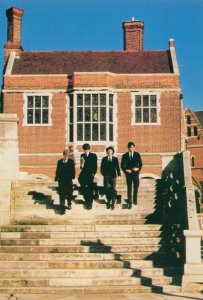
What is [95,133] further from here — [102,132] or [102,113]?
[102,113]

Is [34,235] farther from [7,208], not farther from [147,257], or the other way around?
[147,257]

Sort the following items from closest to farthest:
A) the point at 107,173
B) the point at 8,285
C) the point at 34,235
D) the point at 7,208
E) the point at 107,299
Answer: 1. the point at 107,299
2. the point at 8,285
3. the point at 34,235
4. the point at 7,208
5. the point at 107,173

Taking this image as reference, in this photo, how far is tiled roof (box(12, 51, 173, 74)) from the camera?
1183 inches

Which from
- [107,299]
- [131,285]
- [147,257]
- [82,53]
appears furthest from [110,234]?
[82,53]

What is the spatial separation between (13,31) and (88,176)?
2184cm

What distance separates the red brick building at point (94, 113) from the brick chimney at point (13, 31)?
10.1 ft

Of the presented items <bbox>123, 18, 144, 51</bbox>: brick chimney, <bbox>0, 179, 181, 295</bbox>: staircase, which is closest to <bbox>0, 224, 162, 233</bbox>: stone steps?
<bbox>0, 179, 181, 295</bbox>: staircase

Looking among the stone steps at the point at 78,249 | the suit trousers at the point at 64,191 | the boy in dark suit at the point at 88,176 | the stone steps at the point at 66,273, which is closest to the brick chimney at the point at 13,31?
the boy in dark suit at the point at 88,176

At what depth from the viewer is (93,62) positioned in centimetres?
3122

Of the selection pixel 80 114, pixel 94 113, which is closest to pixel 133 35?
pixel 94 113

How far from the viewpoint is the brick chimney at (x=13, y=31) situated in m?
31.5

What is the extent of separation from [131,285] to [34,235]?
2.53 meters

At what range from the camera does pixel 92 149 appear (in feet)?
90.0

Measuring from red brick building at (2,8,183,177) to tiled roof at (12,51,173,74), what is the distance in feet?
3.98
